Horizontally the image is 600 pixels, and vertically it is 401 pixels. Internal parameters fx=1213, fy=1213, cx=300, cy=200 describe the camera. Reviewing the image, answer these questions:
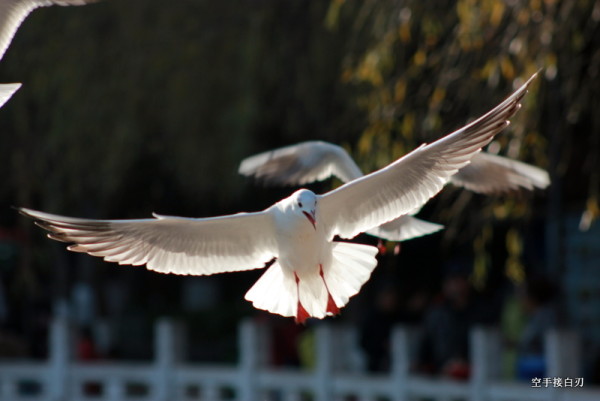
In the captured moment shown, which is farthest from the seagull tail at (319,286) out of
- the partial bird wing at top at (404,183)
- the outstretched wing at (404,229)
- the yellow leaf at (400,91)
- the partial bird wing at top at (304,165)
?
the yellow leaf at (400,91)

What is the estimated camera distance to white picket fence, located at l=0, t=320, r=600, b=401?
6199mm

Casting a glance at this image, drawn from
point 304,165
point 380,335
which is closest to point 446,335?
point 380,335

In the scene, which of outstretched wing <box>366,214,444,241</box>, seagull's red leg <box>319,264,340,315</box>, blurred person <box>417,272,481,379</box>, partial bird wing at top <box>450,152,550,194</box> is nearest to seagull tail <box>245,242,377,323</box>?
seagull's red leg <box>319,264,340,315</box>

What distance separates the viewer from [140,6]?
8.52 metres

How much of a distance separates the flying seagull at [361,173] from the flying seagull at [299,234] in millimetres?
417

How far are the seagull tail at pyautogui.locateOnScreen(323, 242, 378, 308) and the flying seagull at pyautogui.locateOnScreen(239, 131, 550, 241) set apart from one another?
0.30 meters

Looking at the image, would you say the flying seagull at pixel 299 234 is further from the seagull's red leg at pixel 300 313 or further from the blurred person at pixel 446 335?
the blurred person at pixel 446 335

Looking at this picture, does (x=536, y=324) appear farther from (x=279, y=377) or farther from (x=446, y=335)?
(x=279, y=377)

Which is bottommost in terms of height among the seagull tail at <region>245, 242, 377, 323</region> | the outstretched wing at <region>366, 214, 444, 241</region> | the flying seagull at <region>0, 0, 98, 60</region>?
the seagull tail at <region>245, 242, 377, 323</region>

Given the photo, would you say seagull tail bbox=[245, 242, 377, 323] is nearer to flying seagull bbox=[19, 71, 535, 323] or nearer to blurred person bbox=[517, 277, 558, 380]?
flying seagull bbox=[19, 71, 535, 323]

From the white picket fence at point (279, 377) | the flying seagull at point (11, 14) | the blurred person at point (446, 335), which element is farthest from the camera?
the blurred person at point (446, 335)

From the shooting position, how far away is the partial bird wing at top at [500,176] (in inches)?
197

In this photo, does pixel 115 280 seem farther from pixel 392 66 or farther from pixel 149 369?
pixel 392 66

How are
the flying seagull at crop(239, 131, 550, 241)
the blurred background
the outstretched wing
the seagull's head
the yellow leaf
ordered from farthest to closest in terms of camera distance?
the blurred background
the yellow leaf
the flying seagull at crop(239, 131, 550, 241)
the outstretched wing
the seagull's head
